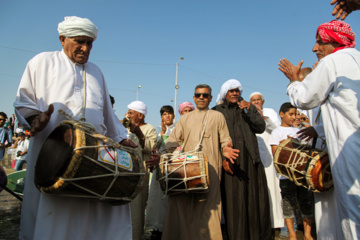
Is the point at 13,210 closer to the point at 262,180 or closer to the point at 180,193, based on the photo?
the point at 180,193

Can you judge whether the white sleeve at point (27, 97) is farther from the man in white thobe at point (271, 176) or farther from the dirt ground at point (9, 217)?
the man in white thobe at point (271, 176)

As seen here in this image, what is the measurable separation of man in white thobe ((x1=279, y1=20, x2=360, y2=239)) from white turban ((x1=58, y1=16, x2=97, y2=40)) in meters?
1.96

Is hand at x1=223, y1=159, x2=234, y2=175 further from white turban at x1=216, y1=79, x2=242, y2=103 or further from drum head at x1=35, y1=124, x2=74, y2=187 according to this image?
drum head at x1=35, y1=124, x2=74, y2=187

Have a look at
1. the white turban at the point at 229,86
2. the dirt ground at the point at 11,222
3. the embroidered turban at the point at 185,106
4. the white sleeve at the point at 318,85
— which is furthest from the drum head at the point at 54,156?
the embroidered turban at the point at 185,106

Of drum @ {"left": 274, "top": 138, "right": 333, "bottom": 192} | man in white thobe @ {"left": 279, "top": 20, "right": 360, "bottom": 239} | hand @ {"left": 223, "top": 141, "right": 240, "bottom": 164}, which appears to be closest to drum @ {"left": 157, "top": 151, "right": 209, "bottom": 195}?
hand @ {"left": 223, "top": 141, "right": 240, "bottom": 164}

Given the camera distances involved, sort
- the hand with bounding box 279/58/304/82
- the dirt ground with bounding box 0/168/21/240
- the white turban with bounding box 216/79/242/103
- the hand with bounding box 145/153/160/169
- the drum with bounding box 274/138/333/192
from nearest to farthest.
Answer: the drum with bounding box 274/138/333/192, the hand with bounding box 279/58/304/82, the hand with bounding box 145/153/160/169, the dirt ground with bounding box 0/168/21/240, the white turban with bounding box 216/79/242/103

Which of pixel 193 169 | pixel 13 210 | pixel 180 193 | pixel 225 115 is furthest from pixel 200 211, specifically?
pixel 13 210

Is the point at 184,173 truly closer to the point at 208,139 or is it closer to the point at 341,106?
the point at 208,139

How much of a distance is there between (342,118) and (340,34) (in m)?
0.85

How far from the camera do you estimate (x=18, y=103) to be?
7.09 feet

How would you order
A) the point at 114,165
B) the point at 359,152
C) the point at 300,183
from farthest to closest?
the point at 300,183 → the point at 359,152 → the point at 114,165

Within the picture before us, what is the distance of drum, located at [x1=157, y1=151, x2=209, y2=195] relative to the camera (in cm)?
357

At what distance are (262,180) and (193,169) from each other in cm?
149

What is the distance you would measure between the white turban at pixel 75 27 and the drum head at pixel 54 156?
2.61ft
